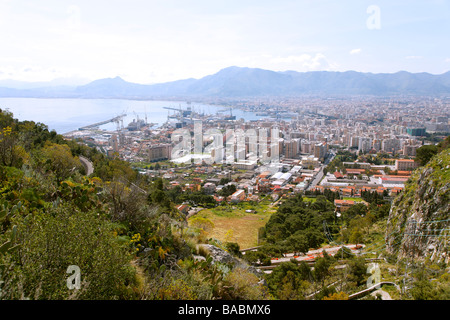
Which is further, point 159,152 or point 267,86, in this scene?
point 267,86

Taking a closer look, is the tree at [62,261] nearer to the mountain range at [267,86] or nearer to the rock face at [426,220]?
the rock face at [426,220]

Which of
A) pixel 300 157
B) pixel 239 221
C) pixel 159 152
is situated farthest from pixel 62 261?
pixel 300 157

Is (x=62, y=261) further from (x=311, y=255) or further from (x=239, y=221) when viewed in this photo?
(x=239, y=221)

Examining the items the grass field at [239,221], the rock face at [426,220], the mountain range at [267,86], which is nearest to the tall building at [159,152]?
the grass field at [239,221]

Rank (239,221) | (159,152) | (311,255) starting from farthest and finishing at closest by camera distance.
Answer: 1. (159,152)
2. (239,221)
3. (311,255)

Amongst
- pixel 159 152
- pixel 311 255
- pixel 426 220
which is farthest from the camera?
pixel 159 152

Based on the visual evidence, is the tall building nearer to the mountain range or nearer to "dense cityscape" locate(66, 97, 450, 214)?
"dense cityscape" locate(66, 97, 450, 214)
